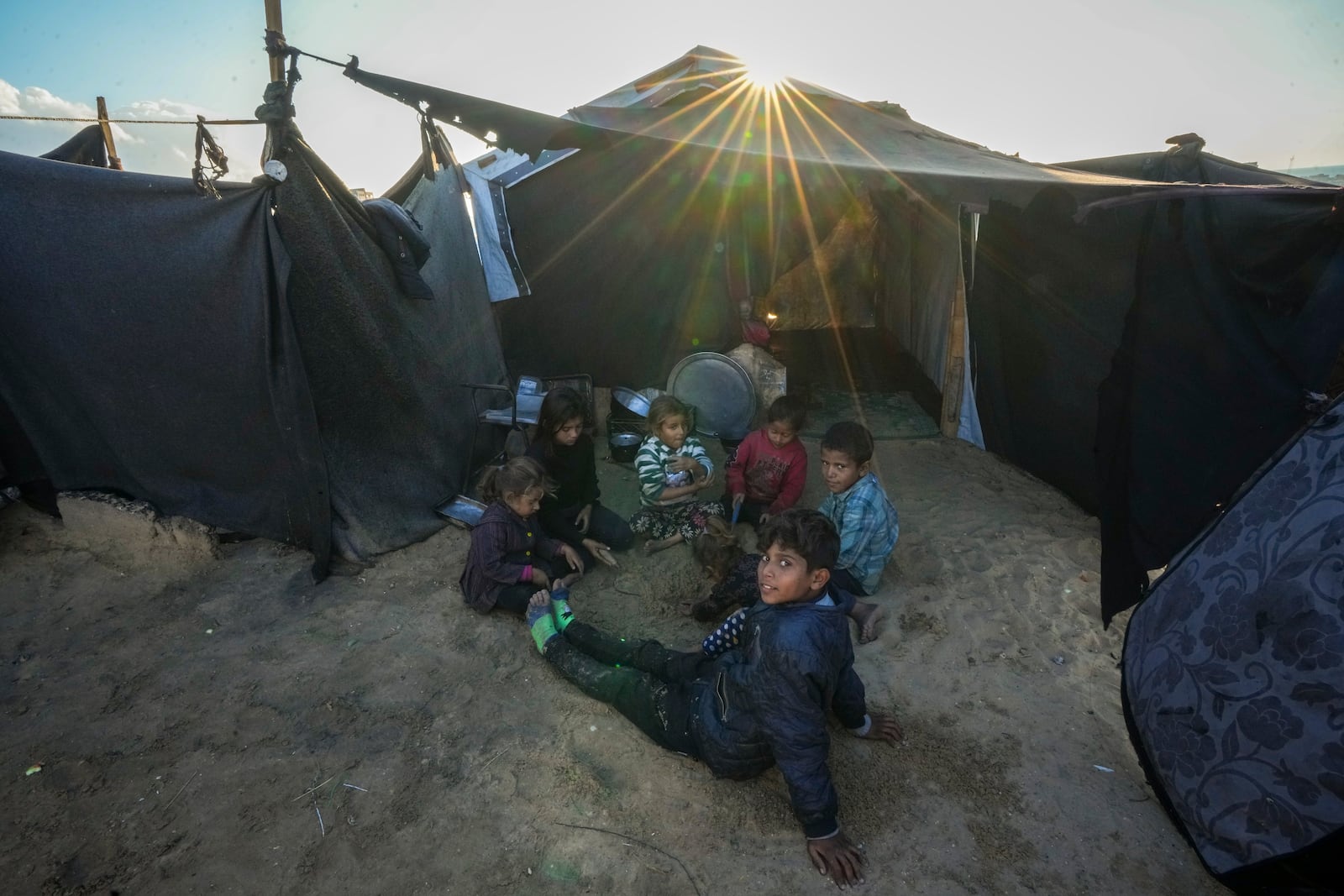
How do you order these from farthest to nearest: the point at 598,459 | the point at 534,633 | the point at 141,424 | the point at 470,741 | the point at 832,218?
the point at 832,218 → the point at 598,459 → the point at 141,424 → the point at 534,633 → the point at 470,741

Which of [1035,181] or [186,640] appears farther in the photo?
[1035,181]

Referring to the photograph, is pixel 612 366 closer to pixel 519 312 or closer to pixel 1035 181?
pixel 519 312

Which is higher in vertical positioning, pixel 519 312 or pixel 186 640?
pixel 519 312

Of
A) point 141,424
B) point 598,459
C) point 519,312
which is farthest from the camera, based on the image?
point 519,312

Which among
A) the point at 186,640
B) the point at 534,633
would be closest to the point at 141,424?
the point at 186,640

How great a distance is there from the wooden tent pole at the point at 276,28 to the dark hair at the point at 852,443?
3338 mm

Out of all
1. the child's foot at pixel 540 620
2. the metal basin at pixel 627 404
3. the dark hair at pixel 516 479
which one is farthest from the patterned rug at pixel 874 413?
the child's foot at pixel 540 620

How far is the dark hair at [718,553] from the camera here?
3.70 m

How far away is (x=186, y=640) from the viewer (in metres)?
3.16

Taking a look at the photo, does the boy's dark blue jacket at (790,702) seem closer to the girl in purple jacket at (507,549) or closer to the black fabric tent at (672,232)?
the girl in purple jacket at (507,549)

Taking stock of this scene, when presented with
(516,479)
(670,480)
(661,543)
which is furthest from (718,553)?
(516,479)

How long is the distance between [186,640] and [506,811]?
199cm

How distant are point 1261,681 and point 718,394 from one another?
417 cm

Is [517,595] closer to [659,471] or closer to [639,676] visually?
[639,676]
